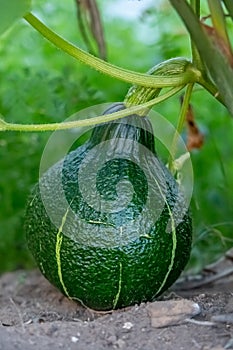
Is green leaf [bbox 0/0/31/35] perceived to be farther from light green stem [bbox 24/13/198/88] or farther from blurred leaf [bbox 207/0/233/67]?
blurred leaf [bbox 207/0/233/67]

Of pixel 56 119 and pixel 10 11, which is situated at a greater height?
pixel 10 11

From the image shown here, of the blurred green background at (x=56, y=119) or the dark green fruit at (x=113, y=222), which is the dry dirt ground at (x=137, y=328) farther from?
the blurred green background at (x=56, y=119)

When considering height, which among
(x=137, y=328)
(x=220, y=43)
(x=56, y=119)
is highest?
(x=220, y=43)

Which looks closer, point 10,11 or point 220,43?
point 10,11

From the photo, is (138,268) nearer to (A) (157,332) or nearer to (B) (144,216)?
(B) (144,216)

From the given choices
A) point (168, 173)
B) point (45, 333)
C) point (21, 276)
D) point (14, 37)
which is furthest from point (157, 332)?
point (14, 37)

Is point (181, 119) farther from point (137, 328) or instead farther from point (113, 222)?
point (137, 328)

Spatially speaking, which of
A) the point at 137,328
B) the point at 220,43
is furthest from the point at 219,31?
the point at 137,328

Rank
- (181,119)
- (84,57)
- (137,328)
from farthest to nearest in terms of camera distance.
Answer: (181,119)
(84,57)
(137,328)
